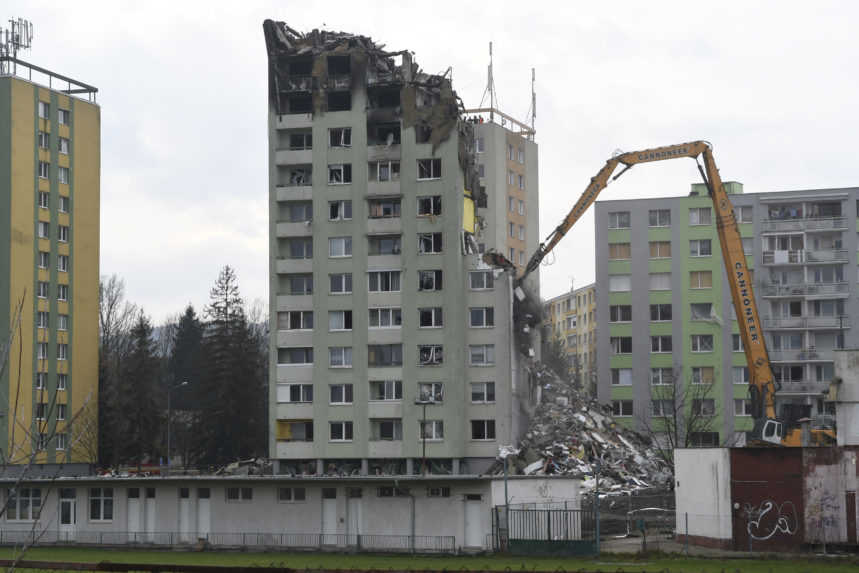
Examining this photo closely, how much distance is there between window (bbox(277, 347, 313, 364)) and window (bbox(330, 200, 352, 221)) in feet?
33.2

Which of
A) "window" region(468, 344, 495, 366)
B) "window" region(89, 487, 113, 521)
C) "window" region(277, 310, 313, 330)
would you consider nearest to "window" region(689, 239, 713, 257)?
"window" region(468, 344, 495, 366)

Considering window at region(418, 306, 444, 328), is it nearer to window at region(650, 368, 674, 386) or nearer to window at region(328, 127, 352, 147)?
window at region(328, 127, 352, 147)

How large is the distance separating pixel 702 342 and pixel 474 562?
206ft

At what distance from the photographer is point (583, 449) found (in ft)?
296

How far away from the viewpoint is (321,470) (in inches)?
3578

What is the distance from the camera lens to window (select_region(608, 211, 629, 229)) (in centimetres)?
11238

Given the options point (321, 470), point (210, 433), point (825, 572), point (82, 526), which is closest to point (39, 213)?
point (210, 433)

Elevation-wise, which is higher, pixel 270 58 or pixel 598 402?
pixel 270 58

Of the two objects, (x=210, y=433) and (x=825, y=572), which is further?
(x=210, y=433)

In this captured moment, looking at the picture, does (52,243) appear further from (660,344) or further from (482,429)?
(660,344)

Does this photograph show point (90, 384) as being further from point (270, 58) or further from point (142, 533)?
point (142, 533)

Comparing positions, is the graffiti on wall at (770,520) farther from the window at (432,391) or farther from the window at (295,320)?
the window at (295,320)

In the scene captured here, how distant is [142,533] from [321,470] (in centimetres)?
2686

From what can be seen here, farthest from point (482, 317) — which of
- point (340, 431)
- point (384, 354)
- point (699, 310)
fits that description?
point (699, 310)
